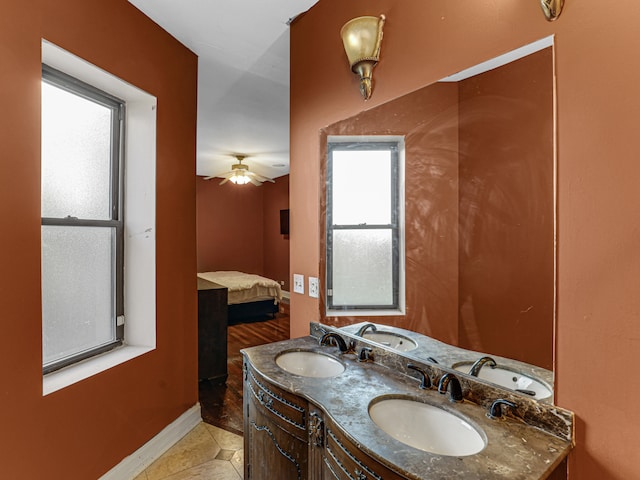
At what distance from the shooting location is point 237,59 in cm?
263

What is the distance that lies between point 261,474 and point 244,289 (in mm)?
4393

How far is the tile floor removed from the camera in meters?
2.10

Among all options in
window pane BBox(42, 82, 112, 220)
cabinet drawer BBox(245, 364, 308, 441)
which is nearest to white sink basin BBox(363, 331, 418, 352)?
cabinet drawer BBox(245, 364, 308, 441)

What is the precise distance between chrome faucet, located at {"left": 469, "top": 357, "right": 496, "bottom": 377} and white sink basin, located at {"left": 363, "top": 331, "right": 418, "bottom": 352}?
29 centimetres

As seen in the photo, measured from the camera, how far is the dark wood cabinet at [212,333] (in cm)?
341

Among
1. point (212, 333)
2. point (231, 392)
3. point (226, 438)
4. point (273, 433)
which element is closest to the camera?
point (273, 433)

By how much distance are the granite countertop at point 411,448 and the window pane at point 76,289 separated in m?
1.18

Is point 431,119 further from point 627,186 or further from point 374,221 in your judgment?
point 627,186

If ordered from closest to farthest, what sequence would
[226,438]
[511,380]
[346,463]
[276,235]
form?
1. [346,463]
2. [511,380]
3. [226,438]
4. [276,235]

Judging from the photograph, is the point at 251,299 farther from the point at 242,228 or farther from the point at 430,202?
the point at 430,202

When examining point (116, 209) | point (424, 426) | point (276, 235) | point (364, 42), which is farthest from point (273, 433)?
point (276, 235)

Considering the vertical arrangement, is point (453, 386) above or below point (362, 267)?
below

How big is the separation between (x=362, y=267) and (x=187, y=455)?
1755 millimetres

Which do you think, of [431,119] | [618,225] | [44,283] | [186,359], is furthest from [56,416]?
[618,225]
